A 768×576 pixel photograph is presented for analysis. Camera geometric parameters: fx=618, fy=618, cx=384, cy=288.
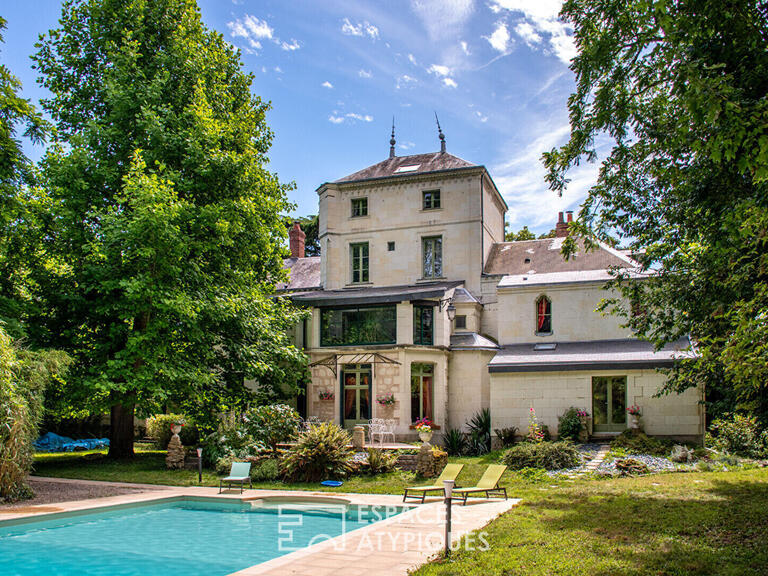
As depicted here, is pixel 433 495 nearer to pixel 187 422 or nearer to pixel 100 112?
pixel 187 422

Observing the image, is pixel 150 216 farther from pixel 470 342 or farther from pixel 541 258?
pixel 541 258

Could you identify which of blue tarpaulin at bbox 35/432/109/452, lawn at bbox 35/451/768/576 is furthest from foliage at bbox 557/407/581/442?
blue tarpaulin at bbox 35/432/109/452

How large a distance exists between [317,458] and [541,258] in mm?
17908

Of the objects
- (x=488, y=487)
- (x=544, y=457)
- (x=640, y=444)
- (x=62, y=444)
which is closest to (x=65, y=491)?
(x=488, y=487)

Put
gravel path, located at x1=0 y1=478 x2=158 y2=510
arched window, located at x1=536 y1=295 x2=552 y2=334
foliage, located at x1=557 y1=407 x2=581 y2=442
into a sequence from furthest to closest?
1. arched window, located at x1=536 y1=295 x2=552 y2=334
2. foliage, located at x1=557 y1=407 x2=581 y2=442
3. gravel path, located at x1=0 y1=478 x2=158 y2=510

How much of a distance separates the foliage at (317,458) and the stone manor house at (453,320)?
7657 millimetres

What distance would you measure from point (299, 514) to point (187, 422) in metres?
13.3

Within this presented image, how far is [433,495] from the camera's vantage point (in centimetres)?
1427

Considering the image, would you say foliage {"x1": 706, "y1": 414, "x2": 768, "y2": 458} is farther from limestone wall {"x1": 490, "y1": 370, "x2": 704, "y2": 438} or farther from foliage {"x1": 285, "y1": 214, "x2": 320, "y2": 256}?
foliage {"x1": 285, "y1": 214, "x2": 320, "y2": 256}

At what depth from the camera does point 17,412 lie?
43.6ft

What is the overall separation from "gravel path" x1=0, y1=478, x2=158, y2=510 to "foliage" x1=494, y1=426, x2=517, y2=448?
40.9 feet

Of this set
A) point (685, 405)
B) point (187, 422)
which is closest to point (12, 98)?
point (187, 422)

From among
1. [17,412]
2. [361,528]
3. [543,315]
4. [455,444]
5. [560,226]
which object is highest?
[560,226]

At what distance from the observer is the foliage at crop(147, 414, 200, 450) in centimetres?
2542
